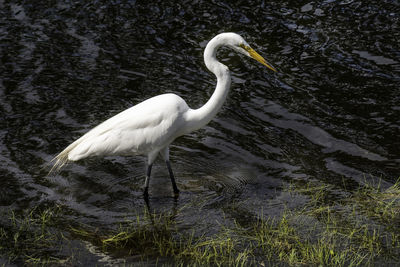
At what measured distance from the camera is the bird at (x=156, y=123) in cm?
597

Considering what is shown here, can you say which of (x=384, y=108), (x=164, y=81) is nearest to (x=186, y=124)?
(x=164, y=81)

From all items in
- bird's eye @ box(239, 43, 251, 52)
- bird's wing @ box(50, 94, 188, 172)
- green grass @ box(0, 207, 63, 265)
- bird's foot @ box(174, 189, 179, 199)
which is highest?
bird's eye @ box(239, 43, 251, 52)

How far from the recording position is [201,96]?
827cm

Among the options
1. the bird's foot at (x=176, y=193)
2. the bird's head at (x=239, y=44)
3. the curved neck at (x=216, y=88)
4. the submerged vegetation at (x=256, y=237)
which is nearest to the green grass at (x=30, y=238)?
the submerged vegetation at (x=256, y=237)

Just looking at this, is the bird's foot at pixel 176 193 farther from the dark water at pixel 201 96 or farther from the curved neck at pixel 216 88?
the curved neck at pixel 216 88

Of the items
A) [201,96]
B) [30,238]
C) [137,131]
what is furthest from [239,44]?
[30,238]

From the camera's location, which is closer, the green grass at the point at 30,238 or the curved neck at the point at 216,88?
the green grass at the point at 30,238

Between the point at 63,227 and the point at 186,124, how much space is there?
5.42 ft

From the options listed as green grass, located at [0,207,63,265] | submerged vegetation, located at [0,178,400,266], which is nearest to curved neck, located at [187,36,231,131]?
submerged vegetation, located at [0,178,400,266]

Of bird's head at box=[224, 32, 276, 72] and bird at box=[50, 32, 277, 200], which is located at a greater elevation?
bird's head at box=[224, 32, 276, 72]

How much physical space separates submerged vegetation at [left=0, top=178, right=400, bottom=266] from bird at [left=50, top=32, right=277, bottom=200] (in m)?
0.79

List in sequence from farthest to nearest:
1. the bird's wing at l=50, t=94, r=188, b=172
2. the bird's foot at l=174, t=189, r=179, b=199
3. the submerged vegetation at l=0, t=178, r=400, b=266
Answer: the bird's foot at l=174, t=189, r=179, b=199 < the bird's wing at l=50, t=94, r=188, b=172 < the submerged vegetation at l=0, t=178, r=400, b=266

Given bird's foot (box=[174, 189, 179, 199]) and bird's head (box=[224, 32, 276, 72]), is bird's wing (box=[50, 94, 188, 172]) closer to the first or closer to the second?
bird's foot (box=[174, 189, 179, 199])

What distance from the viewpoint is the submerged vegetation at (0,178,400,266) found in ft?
16.4
